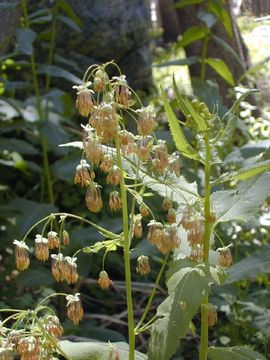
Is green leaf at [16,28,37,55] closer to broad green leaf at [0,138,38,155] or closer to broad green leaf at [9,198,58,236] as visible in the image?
broad green leaf at [0,138,38,155]

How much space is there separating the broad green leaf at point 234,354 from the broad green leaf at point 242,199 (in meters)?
0.29

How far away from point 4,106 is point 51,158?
945 millimetres

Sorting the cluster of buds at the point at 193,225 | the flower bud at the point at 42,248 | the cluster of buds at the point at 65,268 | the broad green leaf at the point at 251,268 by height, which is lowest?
the broad green leaf at the point at 251,268

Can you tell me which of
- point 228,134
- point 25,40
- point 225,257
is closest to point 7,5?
point 25,40

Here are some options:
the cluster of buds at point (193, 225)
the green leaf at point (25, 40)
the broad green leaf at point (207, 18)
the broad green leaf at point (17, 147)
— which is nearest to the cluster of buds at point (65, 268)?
the cluster of buds at point (193, 225)

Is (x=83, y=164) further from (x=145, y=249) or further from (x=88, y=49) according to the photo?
(x=88, y=49)

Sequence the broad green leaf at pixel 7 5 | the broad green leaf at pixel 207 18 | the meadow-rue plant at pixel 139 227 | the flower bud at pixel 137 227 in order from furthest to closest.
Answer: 1. the broad green leaf at pixel 207 18
2. the broad green leaf at pixel 7 5
3. the flower bud at pixel 137 227
4. the meadow-rue plant at pixel 139 227

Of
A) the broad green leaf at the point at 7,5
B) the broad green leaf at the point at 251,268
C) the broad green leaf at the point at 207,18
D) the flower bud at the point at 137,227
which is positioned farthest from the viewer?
the broad green leaf at the point at 207,18

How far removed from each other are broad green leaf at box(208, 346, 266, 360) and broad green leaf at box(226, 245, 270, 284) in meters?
0.54

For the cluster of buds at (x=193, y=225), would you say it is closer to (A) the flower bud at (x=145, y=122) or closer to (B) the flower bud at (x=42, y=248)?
(A) the flower bud at (x=145, y=122)

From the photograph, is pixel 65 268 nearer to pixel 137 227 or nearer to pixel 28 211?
pixel 137 227

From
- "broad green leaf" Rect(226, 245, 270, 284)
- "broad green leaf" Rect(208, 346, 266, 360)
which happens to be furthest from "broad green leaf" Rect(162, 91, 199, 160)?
"broad green leaf" Rect(226, 245, 270, 284)

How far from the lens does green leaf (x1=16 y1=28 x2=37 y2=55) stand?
3.39m

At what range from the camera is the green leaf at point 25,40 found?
3.39 m
